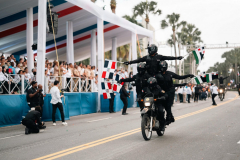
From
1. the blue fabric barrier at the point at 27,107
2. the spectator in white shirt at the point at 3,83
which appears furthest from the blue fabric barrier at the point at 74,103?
the spectator in white shirt at the point at 3,83

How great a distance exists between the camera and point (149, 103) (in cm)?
766

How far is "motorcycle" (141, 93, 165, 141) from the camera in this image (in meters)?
7.67

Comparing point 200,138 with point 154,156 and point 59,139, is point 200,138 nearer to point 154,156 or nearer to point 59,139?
point 154,156

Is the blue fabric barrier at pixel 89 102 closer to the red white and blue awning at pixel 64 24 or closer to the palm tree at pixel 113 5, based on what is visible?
the red white and blue awning at pixel 64 24

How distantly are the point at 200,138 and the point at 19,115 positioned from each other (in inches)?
335

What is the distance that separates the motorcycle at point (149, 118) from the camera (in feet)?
25.2

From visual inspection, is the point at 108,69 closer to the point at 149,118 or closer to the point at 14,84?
the point at 14,84

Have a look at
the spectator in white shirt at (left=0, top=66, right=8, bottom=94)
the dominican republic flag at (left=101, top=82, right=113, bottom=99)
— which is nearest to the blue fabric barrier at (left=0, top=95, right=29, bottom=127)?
the spectator in white shirt at (left=0, top=66, right=8, bottom=94)

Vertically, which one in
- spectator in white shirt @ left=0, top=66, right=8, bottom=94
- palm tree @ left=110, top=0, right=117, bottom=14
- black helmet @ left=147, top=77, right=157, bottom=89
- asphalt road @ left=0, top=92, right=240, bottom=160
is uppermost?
palm tree @ left=110, top=0, right=117, bottom=14

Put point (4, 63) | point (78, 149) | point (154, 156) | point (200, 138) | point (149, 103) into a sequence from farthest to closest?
point (4, 63) → point (200, 138) → point (149, 103) → point (78, 149) → point (154, 156)

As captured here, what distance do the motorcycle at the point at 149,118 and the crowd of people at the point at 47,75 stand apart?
8.17 m

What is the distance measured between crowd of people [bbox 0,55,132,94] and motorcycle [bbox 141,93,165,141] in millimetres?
8169

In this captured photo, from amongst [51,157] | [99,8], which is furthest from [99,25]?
[51,157]

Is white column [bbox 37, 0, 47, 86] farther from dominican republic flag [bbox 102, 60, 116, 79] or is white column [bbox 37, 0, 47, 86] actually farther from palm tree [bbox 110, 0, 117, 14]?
palm tree [bbox 110, 0, 117, 14]
